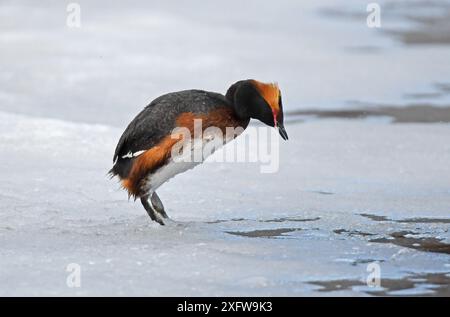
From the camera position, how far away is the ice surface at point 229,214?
514 cm

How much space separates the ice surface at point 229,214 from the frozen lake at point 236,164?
0.02m

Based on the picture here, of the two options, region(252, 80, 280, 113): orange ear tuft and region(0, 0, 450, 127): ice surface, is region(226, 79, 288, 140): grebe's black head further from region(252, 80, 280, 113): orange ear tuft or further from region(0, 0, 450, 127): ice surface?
region(0, 0, 450, 127): ice surface

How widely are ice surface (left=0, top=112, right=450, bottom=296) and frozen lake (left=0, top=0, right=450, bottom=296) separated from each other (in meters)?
0.02

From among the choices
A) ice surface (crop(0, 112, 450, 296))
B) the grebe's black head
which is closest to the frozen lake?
ice surface (crop(0, 112, 450, 296))

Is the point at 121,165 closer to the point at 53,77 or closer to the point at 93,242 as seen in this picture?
the point at 93,242

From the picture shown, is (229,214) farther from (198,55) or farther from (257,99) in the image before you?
(198,55)

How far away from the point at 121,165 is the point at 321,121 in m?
3.44

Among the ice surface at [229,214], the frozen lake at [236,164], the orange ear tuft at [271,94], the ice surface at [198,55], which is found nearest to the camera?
the ice surface at [229,214]

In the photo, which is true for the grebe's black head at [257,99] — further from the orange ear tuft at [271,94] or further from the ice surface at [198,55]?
the ice surface at [198,55]

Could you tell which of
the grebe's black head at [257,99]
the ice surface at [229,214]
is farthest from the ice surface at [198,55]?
the grebe's black head at [257,99]

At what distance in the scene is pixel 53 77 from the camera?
10.6 metres

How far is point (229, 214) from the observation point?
664cm

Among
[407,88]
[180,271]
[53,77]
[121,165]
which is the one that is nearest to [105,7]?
[53,77]

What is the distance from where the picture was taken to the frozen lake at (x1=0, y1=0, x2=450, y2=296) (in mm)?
5285
